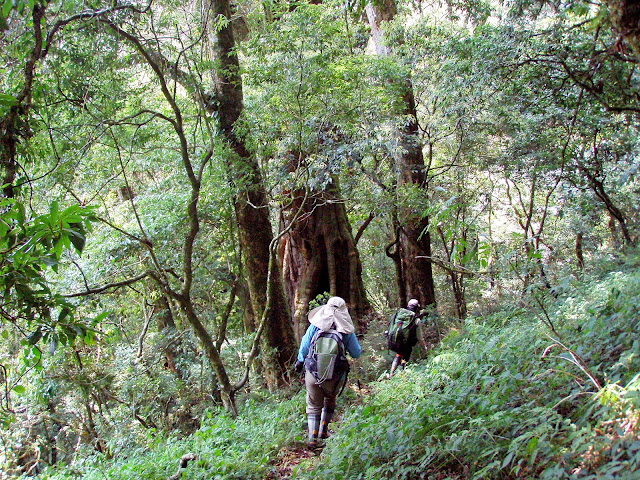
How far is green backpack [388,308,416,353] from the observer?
30.3 ft

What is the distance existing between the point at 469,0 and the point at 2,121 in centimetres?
1235

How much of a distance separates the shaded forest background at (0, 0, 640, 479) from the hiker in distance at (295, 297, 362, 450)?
37cm

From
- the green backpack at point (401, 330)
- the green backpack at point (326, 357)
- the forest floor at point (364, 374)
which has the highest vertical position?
the green backpack at point (326, 357)

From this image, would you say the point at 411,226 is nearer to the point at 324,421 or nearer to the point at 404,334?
the point at 404,334

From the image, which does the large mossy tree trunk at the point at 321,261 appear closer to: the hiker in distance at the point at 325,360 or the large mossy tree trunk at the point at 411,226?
the large mossy tree trunk at the point at 411,226

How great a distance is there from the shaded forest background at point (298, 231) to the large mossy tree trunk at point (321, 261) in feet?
0.22

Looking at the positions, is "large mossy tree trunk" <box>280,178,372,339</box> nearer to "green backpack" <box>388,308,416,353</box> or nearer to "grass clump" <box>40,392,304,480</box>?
"green backpack" <box>388,308,416,353</box>

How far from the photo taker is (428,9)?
16.0m

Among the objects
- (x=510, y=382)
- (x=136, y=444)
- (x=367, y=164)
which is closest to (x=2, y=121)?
(x=510, y=382)

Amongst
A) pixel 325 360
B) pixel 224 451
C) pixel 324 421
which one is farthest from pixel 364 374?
pixel 224 451

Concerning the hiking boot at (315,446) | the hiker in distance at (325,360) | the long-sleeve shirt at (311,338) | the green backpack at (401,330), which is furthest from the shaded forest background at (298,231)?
the long-sleeve shirt at (311,338)

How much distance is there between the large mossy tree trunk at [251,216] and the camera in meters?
10.0

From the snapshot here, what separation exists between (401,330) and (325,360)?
3457 millimetres

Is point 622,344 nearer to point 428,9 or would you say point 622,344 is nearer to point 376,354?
point 376,354
